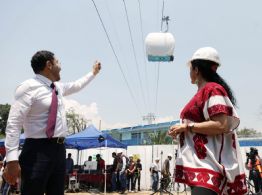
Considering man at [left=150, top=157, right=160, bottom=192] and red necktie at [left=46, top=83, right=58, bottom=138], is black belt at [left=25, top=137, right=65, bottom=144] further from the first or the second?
man at [left=150, top=157, right=160, bottom=192]

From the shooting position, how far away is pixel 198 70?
2.34 m

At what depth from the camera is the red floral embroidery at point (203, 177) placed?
2.04m

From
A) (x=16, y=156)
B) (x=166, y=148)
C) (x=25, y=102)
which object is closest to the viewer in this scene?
(x=16, y=156)

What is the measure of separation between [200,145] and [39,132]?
1.19 metres

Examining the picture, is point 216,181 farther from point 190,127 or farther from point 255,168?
point 255,168

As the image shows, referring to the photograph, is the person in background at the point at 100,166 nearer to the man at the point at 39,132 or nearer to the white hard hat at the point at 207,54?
the man at the point at 39,132

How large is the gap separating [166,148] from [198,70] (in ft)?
55.6

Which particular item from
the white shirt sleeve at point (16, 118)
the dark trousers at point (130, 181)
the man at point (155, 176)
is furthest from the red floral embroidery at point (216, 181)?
the dark trousers at point (130, 181)

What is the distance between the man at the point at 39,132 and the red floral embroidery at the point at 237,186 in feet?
4.16

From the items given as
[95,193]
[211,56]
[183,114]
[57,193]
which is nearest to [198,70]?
[211,56]

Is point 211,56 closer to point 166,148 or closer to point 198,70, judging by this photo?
point 198,70

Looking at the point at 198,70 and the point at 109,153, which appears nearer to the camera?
the point at 198,70

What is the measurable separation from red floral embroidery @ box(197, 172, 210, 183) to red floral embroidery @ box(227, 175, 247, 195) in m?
0.13

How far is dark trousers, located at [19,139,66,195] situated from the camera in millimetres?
2545
